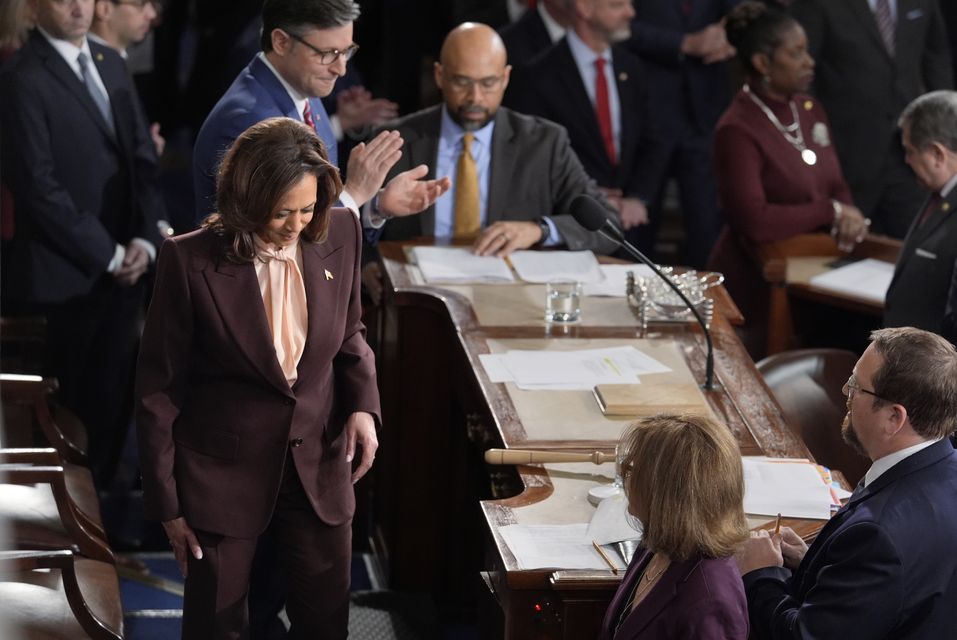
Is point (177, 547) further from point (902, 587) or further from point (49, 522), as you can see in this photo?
point (902, 587)

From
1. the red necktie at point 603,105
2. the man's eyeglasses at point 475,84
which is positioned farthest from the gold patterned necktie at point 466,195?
the red necktie at point 603,105

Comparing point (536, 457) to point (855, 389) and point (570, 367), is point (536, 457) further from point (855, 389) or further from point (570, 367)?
point (855, 389)

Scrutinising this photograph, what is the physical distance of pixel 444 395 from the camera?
432 cm

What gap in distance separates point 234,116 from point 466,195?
3.90 feet

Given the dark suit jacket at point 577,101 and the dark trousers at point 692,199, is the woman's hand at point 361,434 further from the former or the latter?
the dark trousers at point 692,199

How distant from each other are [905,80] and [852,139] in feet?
1.17

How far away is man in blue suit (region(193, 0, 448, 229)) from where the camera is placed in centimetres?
376

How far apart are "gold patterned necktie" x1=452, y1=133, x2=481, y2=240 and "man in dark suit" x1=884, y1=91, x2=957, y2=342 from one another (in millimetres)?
1376

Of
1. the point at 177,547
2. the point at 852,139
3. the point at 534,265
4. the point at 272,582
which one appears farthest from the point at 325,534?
the point at 852,139

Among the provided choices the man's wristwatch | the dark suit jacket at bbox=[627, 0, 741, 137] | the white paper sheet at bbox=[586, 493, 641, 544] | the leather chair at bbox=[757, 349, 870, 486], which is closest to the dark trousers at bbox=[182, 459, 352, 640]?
the white paper sheet at bbox=[586, 493, 641, 544]

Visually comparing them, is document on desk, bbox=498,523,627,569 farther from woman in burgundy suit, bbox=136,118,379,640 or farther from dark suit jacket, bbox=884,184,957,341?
dark suit jacket, bbox=884,184,957,341

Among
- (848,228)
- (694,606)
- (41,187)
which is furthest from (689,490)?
(848,228)

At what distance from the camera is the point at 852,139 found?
21.8ft

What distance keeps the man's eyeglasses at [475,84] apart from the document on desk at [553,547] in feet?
6.80
